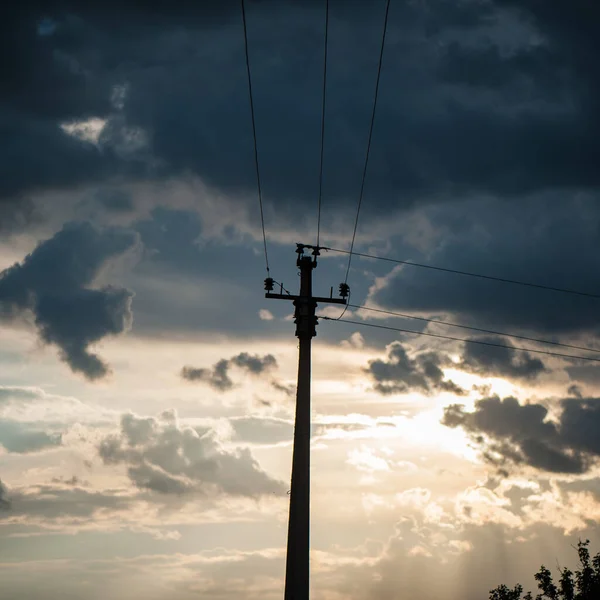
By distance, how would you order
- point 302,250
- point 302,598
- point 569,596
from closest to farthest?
point 302,598
point 302,250
point 569,596

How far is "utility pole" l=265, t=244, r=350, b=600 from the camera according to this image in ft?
109

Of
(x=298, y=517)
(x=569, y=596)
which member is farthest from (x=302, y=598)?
(x=569, y=596)

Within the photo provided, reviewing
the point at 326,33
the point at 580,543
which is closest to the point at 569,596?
the point at 580,543

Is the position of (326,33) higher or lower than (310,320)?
higher

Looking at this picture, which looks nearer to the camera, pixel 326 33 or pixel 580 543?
pixel 326 33

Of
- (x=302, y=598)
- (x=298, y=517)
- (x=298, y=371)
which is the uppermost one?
(x=298, y=371)

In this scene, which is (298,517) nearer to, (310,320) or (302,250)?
(310,320)

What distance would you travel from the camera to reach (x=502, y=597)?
57.3 meters

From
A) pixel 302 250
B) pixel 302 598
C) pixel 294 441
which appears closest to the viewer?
pixel 302 598

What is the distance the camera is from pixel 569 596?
53938mm

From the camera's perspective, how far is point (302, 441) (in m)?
34.8

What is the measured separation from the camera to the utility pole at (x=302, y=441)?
33.1m

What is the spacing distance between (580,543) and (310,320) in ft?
92.0

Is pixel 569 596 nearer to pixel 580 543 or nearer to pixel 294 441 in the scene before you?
pixel 580 543
